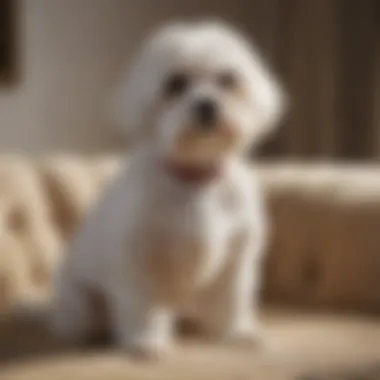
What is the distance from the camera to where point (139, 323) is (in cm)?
164

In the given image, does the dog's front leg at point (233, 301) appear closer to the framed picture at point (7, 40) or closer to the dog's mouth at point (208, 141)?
the dog's mouth at point (208, 141)

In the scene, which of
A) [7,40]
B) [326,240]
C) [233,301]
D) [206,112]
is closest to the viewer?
[206,112]

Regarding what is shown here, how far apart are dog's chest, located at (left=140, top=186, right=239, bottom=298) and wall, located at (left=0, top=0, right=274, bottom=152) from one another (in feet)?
4.58

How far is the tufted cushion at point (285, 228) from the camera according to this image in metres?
2.05

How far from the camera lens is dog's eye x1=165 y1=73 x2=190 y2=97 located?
1623 millimetres

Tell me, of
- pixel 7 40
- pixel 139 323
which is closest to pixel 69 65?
pixel 7 40

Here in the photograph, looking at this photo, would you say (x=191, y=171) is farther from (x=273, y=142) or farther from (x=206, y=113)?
(x=273, y=142)

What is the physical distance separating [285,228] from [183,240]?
1.88 ft

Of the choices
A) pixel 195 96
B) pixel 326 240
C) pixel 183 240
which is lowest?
pixel 183 240

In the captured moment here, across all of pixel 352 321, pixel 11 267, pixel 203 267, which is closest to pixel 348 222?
pixel 352 321

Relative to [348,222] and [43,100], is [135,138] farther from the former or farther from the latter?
[43,100]

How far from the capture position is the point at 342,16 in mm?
3025

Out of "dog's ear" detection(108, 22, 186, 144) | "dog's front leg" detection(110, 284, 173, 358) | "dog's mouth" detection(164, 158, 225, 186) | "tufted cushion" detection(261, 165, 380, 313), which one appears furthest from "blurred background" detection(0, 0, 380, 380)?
"dog's ear" detection(108, 22, 186, 144)

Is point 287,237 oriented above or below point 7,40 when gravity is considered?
below
